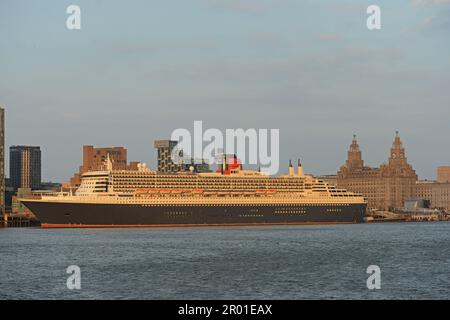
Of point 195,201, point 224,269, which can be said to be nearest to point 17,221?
point 195,201

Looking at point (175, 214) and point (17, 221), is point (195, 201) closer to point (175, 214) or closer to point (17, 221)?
point (175, 214)

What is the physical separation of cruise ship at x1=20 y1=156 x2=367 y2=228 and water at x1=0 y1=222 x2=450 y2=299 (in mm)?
30107

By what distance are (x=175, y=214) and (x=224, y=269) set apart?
62.6 meters

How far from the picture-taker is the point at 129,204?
363ft

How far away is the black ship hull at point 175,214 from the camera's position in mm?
108312

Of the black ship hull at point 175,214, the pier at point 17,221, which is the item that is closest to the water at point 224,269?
the black ship hull at point 175,214

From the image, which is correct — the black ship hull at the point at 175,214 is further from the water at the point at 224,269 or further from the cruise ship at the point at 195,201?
the water at the point at 224,269

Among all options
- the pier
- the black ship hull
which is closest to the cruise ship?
the black ship hull

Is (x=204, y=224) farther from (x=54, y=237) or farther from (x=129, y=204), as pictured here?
(x=54, y=237)

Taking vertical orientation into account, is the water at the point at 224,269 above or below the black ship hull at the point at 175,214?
below

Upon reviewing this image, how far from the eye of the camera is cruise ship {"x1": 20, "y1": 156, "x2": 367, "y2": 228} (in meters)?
109
